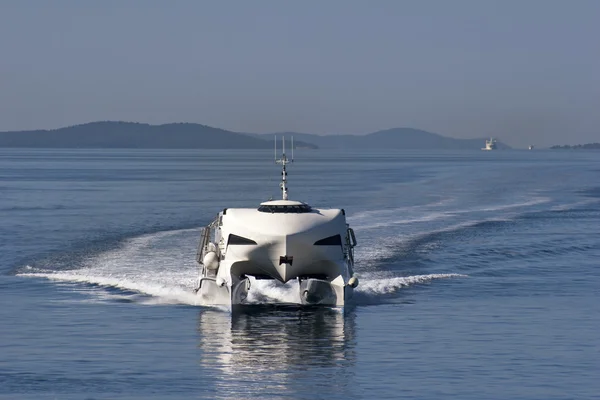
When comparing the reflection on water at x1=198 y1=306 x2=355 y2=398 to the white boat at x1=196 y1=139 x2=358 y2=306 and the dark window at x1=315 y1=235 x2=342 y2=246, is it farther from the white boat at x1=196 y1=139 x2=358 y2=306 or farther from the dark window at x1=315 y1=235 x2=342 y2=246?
the dark window at x1=315 y1=235 x2=342 y2=246

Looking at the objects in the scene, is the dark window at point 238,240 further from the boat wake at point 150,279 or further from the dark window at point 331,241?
the boat wake at point 150,279

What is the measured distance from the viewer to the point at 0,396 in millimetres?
27406

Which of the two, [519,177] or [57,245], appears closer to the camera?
[57,245]

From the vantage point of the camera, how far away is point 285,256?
40.9 meters

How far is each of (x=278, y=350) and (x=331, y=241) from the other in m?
8.36

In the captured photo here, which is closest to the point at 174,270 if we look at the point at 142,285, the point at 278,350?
the point at 142,285

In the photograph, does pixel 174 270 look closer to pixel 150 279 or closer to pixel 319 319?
pixel 150 279

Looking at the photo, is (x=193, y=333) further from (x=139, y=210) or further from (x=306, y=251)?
(x=139, y=210)

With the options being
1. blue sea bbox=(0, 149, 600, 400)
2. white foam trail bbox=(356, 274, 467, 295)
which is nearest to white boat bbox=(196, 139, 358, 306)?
blue sea bbox=(0, 149, 600, 400)

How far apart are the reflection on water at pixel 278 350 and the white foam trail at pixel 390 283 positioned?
4650 millimetres

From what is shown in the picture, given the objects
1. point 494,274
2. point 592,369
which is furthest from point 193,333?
point 494,274

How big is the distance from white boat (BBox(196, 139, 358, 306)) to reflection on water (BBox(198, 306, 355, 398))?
2.68 ft

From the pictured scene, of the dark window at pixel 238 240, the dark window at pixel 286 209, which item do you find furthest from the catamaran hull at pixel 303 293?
the dark window at pixel 286 209

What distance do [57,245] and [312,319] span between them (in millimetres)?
24157
